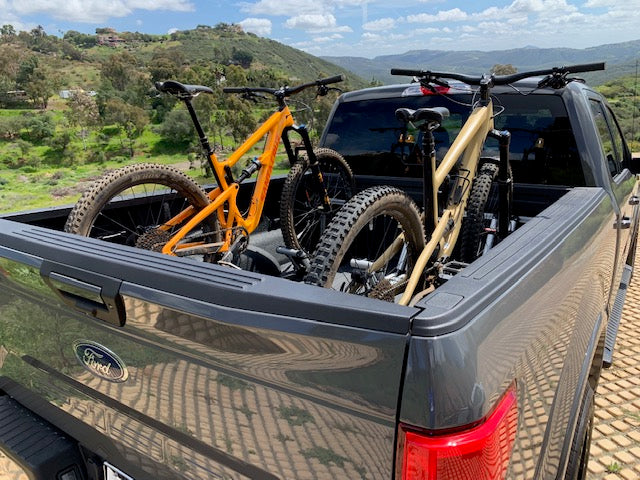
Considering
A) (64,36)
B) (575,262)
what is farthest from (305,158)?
(64,36)

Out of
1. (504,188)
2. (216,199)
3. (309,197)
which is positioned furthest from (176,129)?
(504,188)

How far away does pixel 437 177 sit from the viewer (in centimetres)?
247

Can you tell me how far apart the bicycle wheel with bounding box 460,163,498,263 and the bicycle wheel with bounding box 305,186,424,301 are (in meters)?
0.47

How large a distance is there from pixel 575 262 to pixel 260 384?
1.22 metres

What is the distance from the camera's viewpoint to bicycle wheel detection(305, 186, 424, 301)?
1.89m

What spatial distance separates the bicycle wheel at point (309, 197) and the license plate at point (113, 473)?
204 cm

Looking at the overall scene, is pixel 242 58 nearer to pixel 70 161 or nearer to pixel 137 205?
pixel 70 161

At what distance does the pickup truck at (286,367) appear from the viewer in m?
0.97

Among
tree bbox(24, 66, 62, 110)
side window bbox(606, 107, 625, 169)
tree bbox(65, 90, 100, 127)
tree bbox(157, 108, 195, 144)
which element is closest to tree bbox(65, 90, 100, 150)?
tree bbox(65, 90, 100, 127)

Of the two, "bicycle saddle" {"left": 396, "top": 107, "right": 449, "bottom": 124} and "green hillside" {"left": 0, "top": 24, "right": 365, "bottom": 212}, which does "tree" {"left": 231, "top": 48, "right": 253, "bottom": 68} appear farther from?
"bicycle saddle" {"left": 396, "top": 107, "right": 449, "bottom": 124}

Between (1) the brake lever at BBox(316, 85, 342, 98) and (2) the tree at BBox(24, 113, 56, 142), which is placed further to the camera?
(2) the tree at BBox(24, 113, 56, 142)

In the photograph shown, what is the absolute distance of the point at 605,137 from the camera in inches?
130

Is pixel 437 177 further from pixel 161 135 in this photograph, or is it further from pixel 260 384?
pixel 161 135

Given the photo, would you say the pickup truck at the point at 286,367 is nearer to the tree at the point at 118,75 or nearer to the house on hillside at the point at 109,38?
the tree at the point at 118,75
